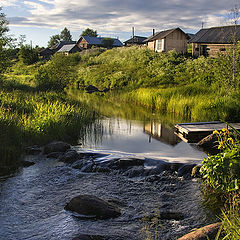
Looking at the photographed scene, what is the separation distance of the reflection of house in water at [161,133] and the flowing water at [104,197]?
0.81 metres

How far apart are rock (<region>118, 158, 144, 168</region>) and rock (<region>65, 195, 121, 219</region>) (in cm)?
286

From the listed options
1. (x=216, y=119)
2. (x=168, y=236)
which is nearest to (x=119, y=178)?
(x=168, y=236)

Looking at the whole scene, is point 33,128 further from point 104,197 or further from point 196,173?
point 196,173

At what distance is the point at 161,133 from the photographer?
1416cm

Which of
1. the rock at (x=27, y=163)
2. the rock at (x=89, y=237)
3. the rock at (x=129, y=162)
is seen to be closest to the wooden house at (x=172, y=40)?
the rock at (x=129, y=162)

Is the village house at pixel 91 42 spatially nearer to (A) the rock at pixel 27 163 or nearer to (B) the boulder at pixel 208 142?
(B) the boulder at pixel 208 142

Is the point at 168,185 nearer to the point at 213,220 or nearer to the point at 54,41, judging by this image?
the point at 213,220

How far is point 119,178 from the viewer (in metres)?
8.47

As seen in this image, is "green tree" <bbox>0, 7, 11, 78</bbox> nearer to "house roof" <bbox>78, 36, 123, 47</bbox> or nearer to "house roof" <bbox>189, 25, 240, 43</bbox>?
"house roof" <bbox>189, 25, 240, 43</bbox>

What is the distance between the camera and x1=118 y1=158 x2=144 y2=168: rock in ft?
30.5

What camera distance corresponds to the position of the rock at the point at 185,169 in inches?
340

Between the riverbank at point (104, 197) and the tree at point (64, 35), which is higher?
the tree at point (64, 35)

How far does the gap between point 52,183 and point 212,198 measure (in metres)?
4.32

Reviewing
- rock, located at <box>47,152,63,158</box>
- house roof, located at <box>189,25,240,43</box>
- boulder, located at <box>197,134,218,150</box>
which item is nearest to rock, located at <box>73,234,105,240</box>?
rock, located at <box>47,152,63,158</box>
